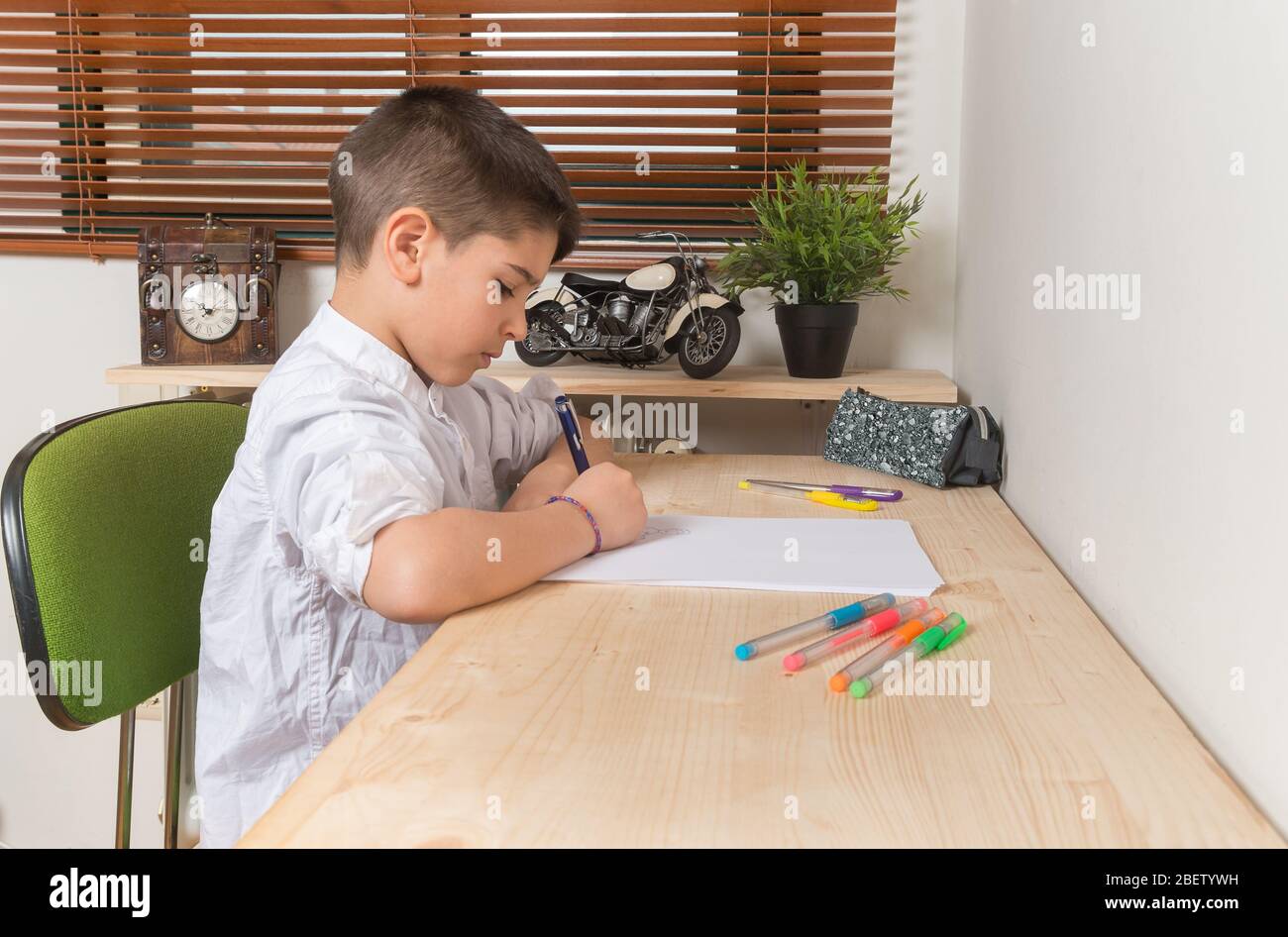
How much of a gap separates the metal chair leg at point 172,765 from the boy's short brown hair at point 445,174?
57cm

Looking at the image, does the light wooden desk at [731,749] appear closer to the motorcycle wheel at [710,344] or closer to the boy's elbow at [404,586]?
the boy's elbow at [404,586]

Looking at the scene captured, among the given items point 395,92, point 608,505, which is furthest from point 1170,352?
point 395,92

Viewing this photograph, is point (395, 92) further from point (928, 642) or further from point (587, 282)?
point (928, 642)

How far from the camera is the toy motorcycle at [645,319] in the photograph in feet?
5.09

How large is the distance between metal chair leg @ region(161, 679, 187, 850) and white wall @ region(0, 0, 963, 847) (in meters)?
0.81

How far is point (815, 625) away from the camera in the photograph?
77 centimetres

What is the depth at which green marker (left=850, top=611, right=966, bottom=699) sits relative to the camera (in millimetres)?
653

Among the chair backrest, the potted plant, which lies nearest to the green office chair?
the chair backrest

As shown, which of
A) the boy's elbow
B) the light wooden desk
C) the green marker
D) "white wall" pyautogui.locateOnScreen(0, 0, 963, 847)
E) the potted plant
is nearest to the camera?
the light wooden desk

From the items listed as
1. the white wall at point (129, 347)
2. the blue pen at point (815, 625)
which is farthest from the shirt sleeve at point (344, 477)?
the white wall at point (129, 347)

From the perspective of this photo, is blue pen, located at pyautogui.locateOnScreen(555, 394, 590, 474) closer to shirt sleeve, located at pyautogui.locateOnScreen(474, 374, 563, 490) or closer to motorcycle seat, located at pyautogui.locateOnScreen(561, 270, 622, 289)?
shirt sleeve, located at pyautogui.locateOnScreen(474, 374, 563, 490)
